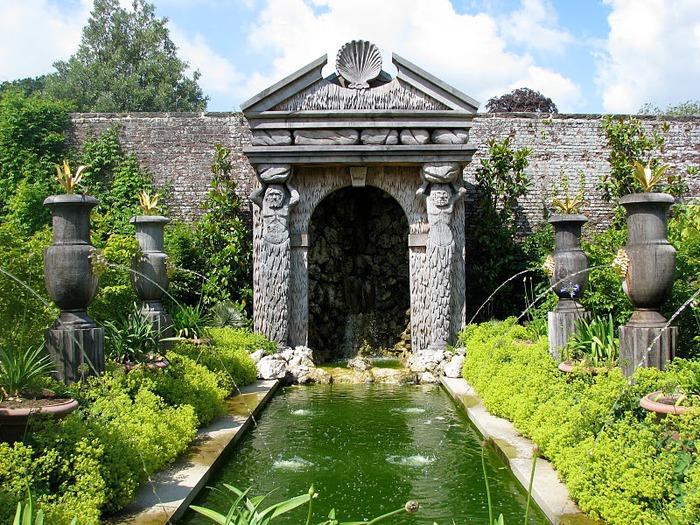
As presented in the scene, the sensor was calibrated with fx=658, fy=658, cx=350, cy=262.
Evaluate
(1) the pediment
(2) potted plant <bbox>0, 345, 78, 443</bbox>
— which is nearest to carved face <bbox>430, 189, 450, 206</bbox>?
(1) the pediment

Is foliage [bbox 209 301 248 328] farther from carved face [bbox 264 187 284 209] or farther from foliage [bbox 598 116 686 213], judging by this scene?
foliage [bbox 598 116 686 213]

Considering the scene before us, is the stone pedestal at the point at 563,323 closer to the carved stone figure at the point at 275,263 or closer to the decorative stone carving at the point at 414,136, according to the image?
the decorative stone carving at the point at 414,136

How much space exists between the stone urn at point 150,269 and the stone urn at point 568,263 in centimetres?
455

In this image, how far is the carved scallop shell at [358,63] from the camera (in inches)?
373

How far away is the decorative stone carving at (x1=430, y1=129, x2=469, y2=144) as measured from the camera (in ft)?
31.2

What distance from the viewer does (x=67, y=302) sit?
18.2 ft

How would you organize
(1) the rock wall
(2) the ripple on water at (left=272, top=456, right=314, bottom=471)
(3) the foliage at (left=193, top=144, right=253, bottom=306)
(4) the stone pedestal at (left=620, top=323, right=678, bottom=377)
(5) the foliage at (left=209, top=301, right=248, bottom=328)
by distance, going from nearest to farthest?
(2) the ripple on water at (left=272, top=456, right=314, bottom=471)
(4) the stone pedestal at (left=620, top=323, right=678, bottom=377)
(5) the foliage at (left=209, top=301, right=248, bottom=328)
(3) the foliage at (left=193, top=144, right=253, bottom=306)
(1) the rock wall

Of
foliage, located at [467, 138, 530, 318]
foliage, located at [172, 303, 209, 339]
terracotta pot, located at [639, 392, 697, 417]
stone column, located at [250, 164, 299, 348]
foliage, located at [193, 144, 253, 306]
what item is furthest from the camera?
foliage, located at [467, 138, 530, 318]

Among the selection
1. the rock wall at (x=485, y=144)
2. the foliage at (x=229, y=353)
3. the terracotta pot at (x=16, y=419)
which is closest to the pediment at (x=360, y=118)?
the foliage at (x=229, y=353)

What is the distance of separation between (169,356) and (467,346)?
13.6 feet

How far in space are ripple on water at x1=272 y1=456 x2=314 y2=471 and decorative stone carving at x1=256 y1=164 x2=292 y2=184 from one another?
5030mm

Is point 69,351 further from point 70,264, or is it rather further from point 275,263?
point 275,263

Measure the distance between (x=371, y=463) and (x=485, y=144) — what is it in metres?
8.33

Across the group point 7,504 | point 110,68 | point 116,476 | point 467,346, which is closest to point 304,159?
point 467,346
